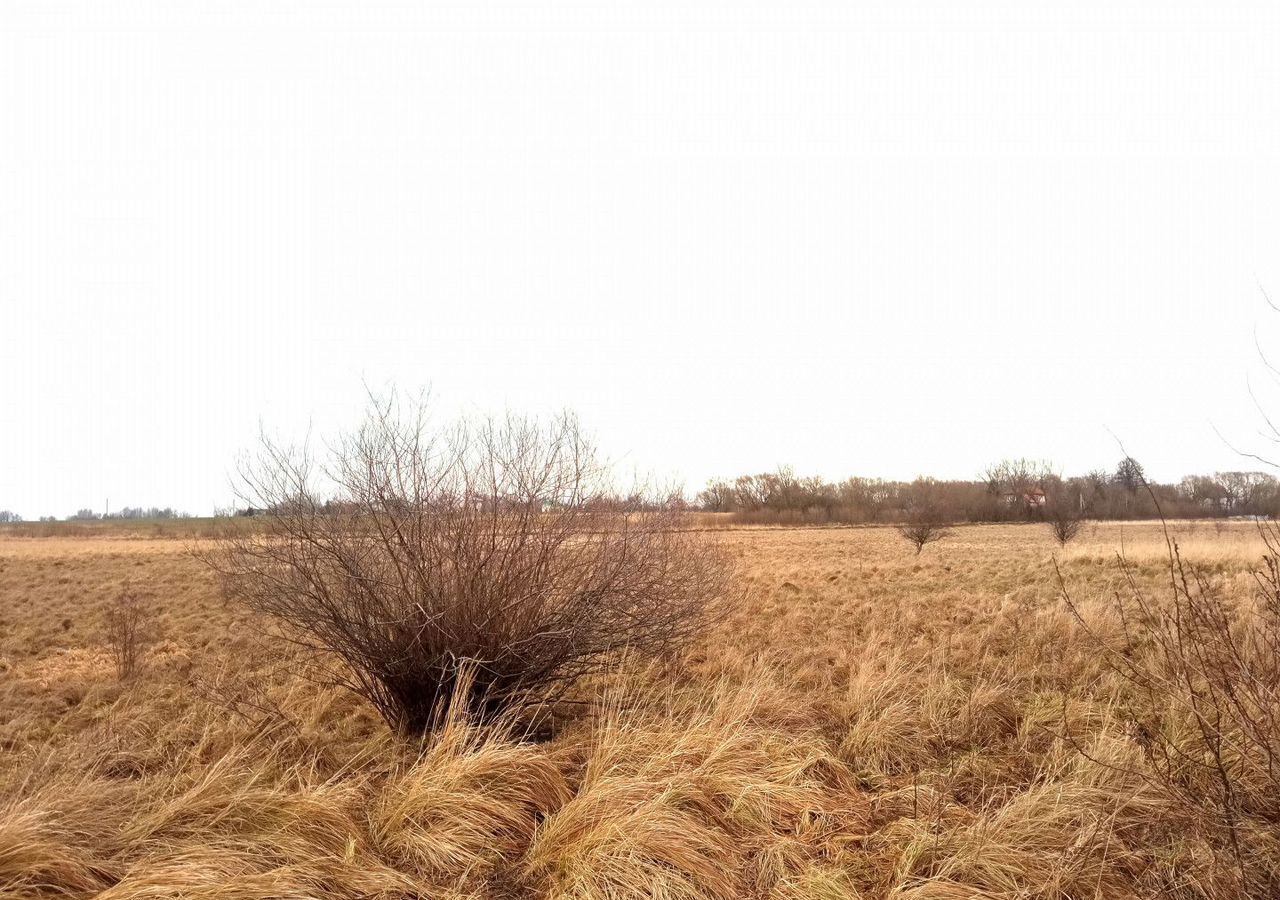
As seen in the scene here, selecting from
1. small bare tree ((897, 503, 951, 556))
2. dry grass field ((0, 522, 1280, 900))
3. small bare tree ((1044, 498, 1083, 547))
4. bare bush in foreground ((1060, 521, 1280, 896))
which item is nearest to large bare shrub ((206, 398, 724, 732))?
dry grass field ((0, 522, 1280, 900))

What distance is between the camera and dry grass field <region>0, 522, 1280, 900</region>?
2992 millimetres

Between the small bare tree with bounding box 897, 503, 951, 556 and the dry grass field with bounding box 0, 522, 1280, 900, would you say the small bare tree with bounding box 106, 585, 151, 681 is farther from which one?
the small bare tree with bounding box 897, 503, 951, 556

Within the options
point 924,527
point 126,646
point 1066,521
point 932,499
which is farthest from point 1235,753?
point 932,499

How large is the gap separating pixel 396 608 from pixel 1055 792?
401 cm

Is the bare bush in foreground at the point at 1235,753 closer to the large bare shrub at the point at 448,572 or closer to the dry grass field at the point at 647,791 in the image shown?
the dry grass field at the point at 647,791

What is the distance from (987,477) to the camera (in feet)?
173

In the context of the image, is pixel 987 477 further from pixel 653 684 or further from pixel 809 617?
pixel 653 684

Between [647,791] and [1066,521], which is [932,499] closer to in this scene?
[1066,521]

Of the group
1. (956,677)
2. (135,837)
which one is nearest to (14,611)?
(135,837)

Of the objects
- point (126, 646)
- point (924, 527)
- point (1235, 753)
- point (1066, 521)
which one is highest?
point (1066, 521)

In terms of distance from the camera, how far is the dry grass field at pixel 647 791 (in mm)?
2992

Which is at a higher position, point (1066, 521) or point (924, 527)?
point (1066, 521)

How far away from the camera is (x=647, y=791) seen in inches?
146

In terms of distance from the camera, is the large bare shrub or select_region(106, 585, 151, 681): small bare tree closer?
the large bare shrub
